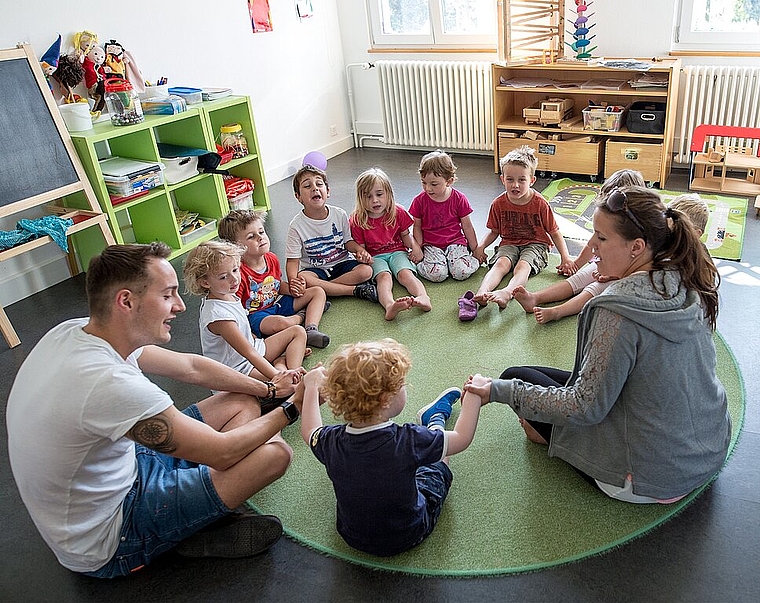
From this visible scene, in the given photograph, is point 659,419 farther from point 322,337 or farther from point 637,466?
point 322,337

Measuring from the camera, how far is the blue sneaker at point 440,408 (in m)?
2.11

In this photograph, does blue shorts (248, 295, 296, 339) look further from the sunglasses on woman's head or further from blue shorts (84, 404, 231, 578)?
the sunglasses on woman's head

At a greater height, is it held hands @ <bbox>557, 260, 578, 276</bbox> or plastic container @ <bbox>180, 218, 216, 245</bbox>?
plastic container @ <bbox>180, 218, 216, 245</bbox>

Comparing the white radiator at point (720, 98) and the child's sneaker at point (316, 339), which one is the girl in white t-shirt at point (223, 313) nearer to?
the child's sneaker at point (316, 339)

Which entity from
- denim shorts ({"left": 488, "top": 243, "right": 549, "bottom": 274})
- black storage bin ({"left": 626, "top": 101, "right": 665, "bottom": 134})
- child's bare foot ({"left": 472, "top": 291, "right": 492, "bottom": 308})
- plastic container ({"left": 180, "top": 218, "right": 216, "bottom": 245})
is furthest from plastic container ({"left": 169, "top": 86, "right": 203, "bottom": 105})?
black storage bin ({"left": 626, "top": 101, "right": 665, "bottom": 134})

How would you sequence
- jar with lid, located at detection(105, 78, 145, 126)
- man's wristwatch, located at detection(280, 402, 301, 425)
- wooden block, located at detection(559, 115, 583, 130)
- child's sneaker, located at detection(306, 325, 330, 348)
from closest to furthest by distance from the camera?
man's wristwatch, located at detection(280, 402, 301, 425)
child's sneaker, located at detection(306, 325, 330, 348)
jar with lid, located at detection(105, 78, 145, 126)
wooden block, located at detection(559, 115, 583, 130)

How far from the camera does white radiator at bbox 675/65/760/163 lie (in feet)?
13.3

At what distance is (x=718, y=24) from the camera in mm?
4141

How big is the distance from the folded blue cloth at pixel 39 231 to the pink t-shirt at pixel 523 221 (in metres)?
2.12

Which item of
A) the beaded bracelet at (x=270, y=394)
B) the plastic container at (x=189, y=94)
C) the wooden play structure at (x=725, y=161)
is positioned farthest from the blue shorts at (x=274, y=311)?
the wooden play structure at (x=725, y=161)

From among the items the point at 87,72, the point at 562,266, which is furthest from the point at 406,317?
the point at 87,72

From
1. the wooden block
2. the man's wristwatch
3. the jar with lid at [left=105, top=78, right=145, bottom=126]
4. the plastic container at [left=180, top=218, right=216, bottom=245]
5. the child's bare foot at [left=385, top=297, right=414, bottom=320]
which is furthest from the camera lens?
the wooden block

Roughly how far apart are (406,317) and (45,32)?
8.06ft

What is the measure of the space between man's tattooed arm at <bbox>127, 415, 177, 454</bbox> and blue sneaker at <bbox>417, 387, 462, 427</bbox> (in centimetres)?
84
